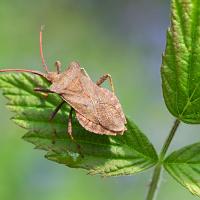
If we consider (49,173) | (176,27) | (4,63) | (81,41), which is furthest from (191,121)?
(81,41)

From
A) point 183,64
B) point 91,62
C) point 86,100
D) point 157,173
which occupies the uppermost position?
point 91,62

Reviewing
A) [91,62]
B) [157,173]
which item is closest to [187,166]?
[157,173]

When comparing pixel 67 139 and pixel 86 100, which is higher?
pixel 86 100

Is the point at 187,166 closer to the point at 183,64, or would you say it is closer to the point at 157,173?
the point at 157,173

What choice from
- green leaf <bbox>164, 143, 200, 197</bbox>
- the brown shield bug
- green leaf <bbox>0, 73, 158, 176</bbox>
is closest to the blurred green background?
the brown shield bug

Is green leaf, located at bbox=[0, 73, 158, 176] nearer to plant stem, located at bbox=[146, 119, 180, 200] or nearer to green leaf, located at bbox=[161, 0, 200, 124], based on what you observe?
plant stem, located at bbox=[146, 119, 180, 200]

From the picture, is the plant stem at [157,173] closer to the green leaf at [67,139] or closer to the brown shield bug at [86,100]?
the green leaf at [67,139]
